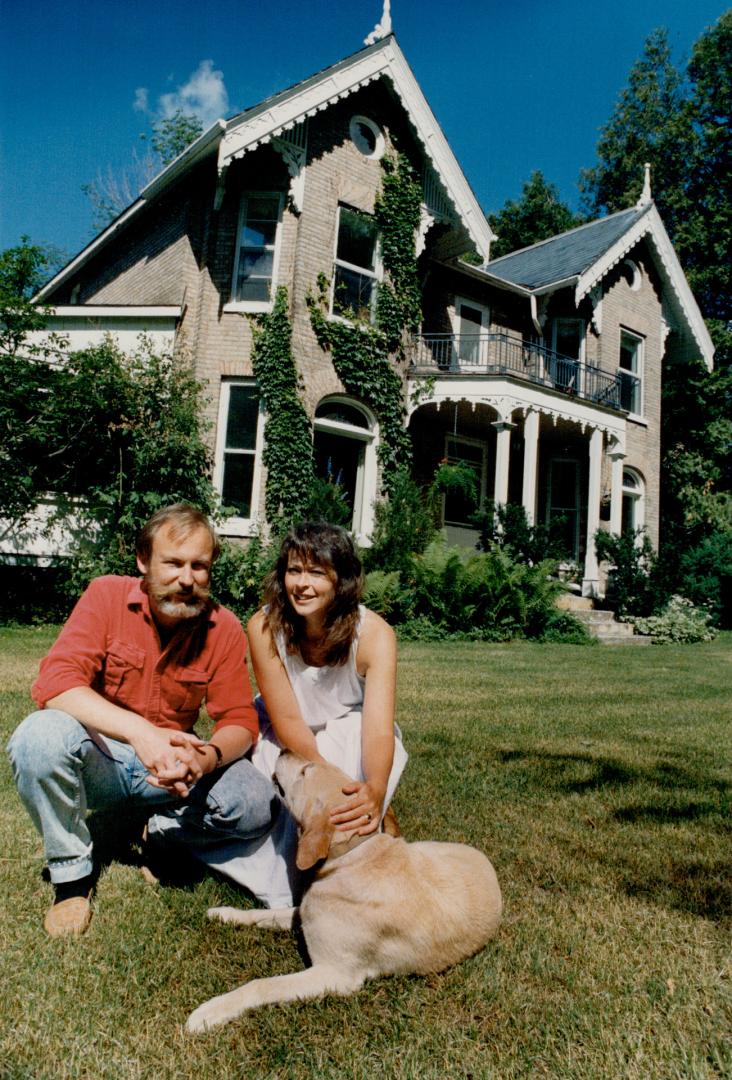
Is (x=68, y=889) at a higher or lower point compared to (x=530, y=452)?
lower

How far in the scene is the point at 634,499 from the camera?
19.2 metres

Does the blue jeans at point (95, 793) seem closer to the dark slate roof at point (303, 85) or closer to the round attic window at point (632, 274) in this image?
the dark slate roof at point (303, 85)

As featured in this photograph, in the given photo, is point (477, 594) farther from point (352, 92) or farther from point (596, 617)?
point (352, 92)

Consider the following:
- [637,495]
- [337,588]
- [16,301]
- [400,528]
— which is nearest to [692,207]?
[637,495]

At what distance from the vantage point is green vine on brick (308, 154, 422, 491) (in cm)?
1378

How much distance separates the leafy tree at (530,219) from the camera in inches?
1337

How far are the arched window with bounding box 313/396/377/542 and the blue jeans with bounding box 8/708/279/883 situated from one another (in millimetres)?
11326

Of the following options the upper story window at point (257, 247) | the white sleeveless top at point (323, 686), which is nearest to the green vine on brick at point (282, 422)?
the upper story window at point (257, 247)

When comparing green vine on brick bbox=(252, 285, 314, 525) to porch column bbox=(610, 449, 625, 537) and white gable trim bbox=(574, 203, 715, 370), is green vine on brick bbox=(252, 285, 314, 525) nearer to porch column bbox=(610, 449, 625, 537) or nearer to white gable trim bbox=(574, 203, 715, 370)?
white gable trim bbox=(574, 203, 715, 370)

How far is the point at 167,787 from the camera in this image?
7.82ft

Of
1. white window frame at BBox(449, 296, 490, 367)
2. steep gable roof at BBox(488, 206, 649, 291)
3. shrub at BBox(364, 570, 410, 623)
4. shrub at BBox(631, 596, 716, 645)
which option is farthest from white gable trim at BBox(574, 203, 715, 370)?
shrub at BBox(364, 570, 410, 623)

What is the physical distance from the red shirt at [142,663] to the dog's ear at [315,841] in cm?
64

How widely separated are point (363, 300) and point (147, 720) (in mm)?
13079

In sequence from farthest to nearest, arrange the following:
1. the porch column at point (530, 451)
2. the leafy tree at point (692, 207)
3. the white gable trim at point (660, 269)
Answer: the leafy tree at point (692, 207), the white gable trim at point (660, 269), the porch column at point (530, 451)
